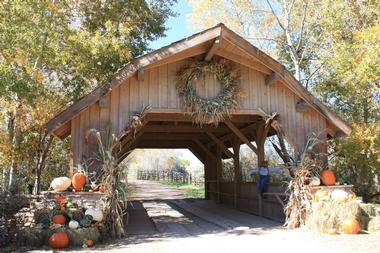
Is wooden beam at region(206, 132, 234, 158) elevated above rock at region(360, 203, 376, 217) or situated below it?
above

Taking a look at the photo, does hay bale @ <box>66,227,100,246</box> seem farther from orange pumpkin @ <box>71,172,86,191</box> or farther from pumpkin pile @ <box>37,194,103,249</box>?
orange pumpkin @ <box>71,172,86,191</box>

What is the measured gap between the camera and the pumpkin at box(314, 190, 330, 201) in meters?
8.07

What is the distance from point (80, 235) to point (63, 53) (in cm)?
619

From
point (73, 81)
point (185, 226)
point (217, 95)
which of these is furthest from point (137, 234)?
point (73, 81)

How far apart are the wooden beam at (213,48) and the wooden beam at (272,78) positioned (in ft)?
4.99

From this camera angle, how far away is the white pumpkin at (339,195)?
778 cm

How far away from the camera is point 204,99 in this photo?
909 centimetres

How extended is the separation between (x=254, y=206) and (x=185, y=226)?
10.7 feet

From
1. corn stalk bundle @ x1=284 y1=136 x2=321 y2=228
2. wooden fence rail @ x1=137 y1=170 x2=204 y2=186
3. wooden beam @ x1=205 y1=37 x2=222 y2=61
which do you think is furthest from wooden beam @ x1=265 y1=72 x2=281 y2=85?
wooden fence rail @ x1=137 y1=170 x2=204 y2=186

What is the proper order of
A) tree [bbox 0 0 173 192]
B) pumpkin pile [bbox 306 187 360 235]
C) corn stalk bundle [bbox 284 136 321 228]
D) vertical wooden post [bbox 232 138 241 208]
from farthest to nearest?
1. vertical wooden post [bbox 232 138 241 208]
2. tree [bbox 0 0 173 192]
3. corn stalk bundle [bbox 284 136 321 228]
4. pumpkin pile [bbox 306 187 360 235]

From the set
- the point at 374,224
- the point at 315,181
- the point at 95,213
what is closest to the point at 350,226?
the point at 374,224

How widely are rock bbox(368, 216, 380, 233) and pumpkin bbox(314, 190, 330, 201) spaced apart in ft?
3.16

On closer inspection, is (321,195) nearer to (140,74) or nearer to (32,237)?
(140,74)

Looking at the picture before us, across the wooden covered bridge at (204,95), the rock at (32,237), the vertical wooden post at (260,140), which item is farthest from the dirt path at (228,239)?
the wooden covered bridge at (204,95)
